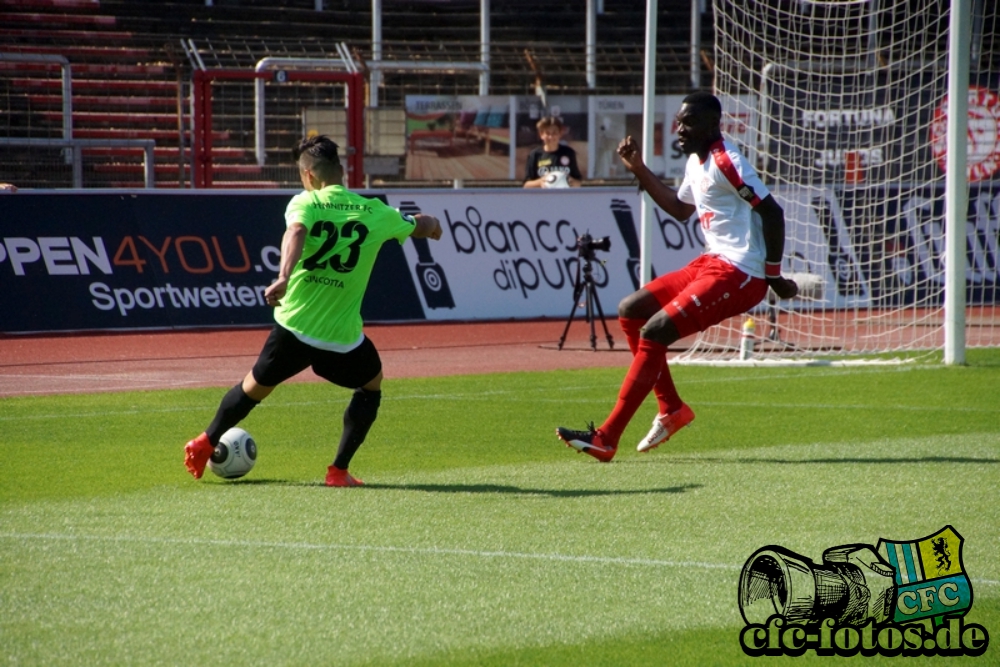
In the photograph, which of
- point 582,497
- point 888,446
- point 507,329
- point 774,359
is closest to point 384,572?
point 582,497

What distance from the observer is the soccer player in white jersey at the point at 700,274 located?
9.15 metres

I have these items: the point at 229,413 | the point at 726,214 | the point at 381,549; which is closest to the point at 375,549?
the point at 381,549

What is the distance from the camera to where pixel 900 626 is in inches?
210

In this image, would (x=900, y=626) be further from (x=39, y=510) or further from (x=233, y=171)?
(x=233, y=171)

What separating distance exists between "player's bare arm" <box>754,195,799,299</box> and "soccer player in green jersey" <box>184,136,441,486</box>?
99.2 inches

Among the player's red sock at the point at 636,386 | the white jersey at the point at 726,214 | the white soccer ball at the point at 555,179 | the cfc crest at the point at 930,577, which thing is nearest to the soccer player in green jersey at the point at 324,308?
the player's red sock at the point at 636,386

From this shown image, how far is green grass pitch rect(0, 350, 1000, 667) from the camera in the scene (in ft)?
16.9

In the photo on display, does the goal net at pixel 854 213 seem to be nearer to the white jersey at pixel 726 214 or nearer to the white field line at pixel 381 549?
the white jersey at pixel 726 214

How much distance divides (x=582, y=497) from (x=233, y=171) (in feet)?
63.6

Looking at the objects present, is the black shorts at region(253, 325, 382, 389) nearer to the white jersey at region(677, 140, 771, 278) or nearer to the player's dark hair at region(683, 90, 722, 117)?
the white jersey at region(677, 140, 771, 278)

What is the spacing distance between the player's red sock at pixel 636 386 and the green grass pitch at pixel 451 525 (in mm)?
260

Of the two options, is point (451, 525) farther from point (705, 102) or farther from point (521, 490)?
point (705, 102)

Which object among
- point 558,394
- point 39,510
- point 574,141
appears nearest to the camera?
point 39,510

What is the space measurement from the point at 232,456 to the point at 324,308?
1060 mm
